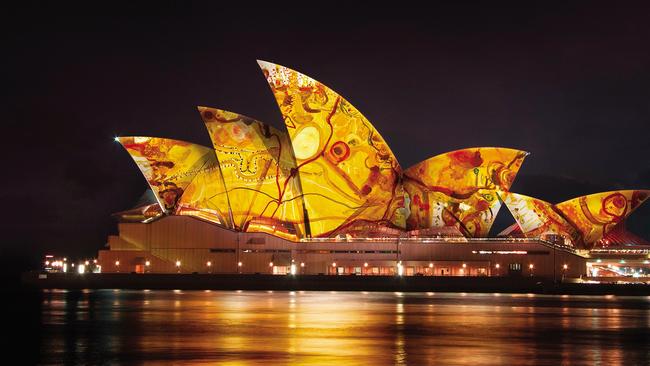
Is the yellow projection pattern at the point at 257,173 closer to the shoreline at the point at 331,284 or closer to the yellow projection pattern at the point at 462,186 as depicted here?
the shoreline at the point at 331,284

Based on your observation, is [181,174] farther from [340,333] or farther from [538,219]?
[340,333]

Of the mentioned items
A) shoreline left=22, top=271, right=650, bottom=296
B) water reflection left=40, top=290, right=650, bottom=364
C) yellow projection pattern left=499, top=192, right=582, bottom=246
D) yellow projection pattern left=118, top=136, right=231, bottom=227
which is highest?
yellow projection pattern left=118, top=136, right=231, bottom=227

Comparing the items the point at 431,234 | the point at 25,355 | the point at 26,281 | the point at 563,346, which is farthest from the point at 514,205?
the point at 25,355

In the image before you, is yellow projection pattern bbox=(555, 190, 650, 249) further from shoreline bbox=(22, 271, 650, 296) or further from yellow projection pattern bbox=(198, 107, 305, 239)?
yellow projection pattern bbox=(198, 107, 305, 239)

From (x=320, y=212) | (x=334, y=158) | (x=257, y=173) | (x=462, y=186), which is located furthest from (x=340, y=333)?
(x=462, y=186)

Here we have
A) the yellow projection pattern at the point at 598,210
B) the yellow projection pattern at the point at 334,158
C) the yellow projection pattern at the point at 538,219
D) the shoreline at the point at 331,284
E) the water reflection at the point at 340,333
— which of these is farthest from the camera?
the yellow projection pattern at the point at 598,210

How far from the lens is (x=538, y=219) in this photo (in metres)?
85.5

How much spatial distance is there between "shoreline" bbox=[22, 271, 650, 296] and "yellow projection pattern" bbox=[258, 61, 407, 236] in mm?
7101

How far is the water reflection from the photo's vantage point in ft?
85.7

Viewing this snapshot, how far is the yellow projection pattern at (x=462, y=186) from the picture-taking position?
8106 cm

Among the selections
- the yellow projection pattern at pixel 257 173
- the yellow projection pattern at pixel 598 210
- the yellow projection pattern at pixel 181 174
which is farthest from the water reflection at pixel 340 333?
the yellow projection pattern at pixel 598 210

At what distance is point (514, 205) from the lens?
8475 cm

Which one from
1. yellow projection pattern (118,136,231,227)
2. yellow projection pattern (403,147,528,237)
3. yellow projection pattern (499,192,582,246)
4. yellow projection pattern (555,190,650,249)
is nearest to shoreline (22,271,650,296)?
yellow projection pattern (118,136,231,227)

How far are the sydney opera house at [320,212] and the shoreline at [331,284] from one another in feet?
13.8
